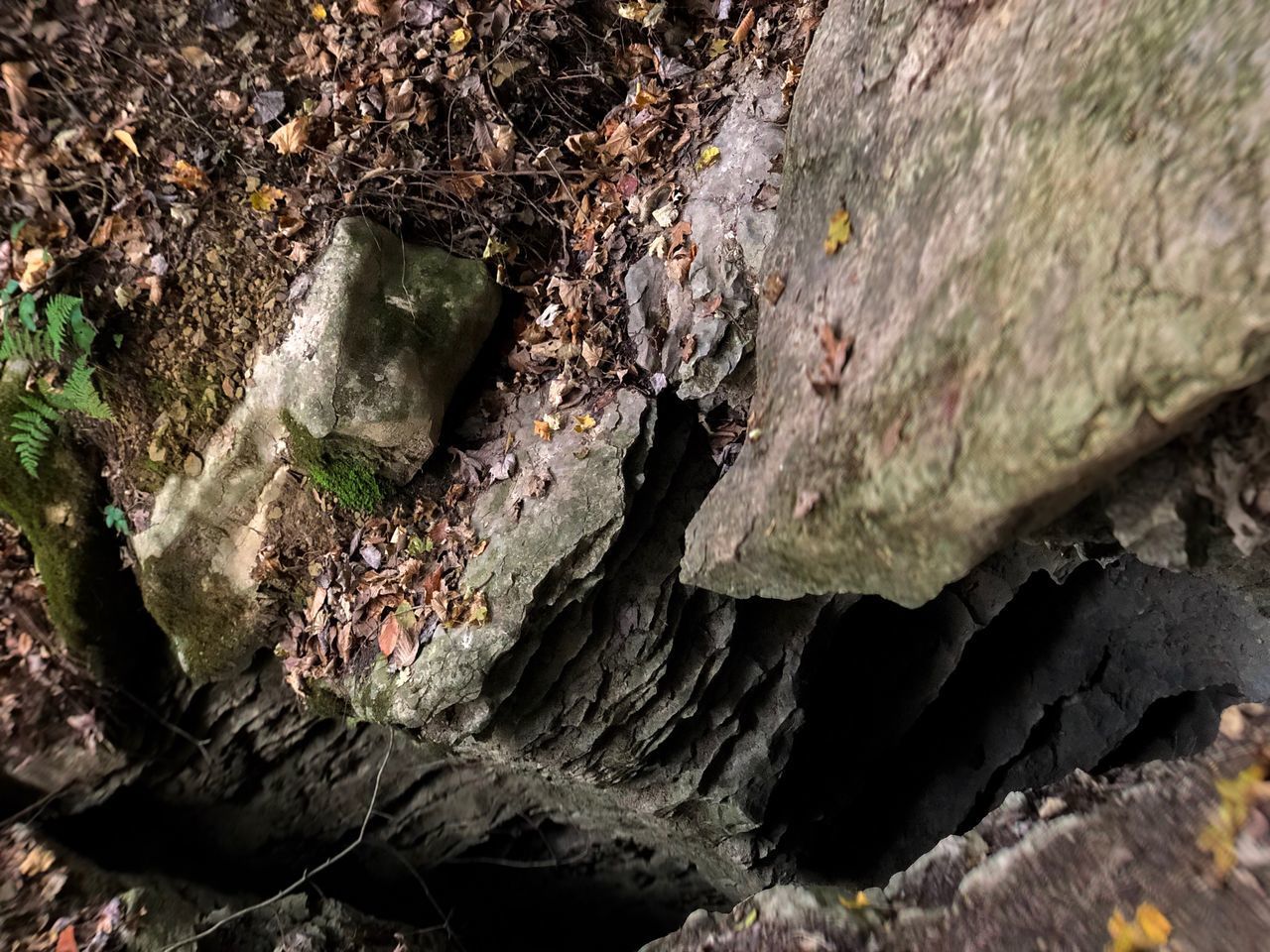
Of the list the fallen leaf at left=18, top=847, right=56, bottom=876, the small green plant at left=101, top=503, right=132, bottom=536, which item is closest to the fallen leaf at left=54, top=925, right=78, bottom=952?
the fallen leaf at left=18, top=847, right=56, bottom=876

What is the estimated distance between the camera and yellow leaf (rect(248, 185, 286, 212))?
3.94 m

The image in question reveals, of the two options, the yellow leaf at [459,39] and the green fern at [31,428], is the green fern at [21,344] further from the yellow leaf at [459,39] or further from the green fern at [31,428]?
the yellow leaf at [459,39]

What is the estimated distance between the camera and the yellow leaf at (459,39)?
3.82 metres

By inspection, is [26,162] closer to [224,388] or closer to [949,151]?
[224,388]

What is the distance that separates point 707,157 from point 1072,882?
323 cm

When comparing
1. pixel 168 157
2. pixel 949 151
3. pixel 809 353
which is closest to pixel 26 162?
pixel 168 157

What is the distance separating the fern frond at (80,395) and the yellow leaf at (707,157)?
342cm

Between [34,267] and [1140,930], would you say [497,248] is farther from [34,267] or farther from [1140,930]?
[1140,930]

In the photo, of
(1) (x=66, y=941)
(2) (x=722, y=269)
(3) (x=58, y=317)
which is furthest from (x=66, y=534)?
(2) (x=722, y=269)

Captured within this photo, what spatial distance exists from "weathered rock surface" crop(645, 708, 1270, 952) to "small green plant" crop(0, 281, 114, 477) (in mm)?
4079

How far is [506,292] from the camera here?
13.6ft

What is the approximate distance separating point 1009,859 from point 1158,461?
3.84 ft

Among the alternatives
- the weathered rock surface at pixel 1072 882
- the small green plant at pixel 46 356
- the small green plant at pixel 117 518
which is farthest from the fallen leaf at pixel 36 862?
the weathered rock surface at pixel 1072 882

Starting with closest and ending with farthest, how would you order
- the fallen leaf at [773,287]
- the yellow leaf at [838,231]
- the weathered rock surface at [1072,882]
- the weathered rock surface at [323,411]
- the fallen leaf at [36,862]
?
the weathered rock surface at [1072,882] < the yellow leaf at [838,231] < the fallen leaf at [773,287] < the weathered rock surface at [323,411] < the fallen leaf at [36,862]
